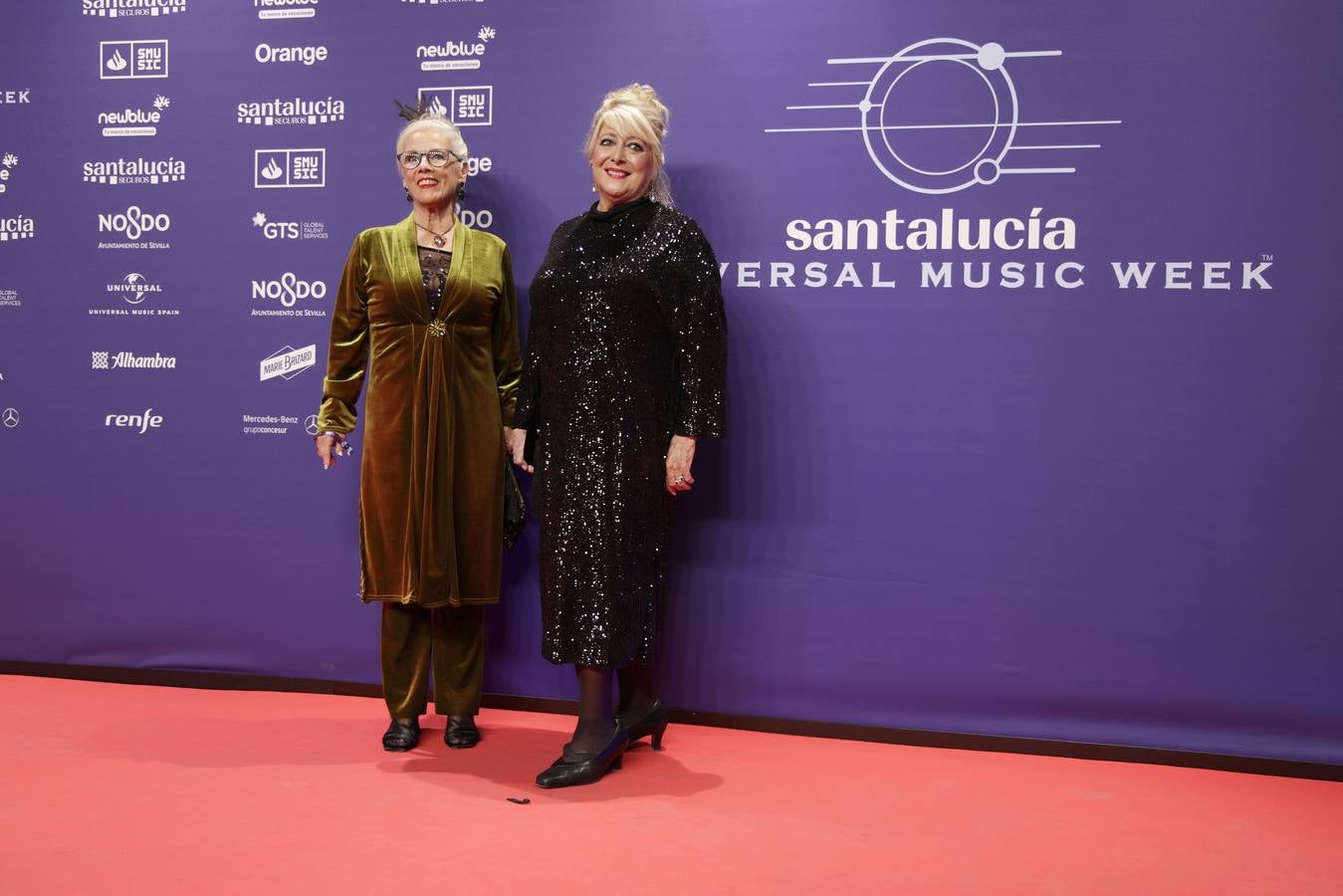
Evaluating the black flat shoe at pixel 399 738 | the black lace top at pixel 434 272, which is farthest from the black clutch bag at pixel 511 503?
the black flat shoe at pixel 399 738

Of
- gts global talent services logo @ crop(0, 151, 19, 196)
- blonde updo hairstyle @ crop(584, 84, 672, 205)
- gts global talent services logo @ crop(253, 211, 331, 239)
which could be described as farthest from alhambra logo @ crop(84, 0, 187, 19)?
blonde updo hairstyle @ crop(584, 84, 672, 205)

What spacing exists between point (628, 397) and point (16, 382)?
244 cm

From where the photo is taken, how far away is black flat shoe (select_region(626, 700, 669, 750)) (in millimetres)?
3359

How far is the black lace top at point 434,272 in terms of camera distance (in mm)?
3404

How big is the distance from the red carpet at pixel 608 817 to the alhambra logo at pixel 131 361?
3.79 feet

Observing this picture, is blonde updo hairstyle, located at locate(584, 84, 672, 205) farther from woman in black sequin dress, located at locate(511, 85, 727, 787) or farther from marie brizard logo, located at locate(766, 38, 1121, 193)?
marie brizard logo, located at locate(766, 38, 1121, 193)

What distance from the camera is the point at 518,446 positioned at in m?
3.45

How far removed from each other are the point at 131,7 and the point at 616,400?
237cm

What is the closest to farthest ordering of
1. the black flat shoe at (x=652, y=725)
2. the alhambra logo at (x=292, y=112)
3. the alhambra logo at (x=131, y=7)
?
the black flat shoe at (x=652, y=725) → the alhambra logo at (x=292, y=112) → the alhambra logo at (x=131, y=7)

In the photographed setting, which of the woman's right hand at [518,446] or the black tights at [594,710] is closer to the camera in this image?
the black tights at [594,710]

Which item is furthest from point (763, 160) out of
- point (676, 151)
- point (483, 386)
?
point (483, 386)

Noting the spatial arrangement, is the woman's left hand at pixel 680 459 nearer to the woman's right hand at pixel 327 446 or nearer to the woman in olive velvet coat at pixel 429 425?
the woman in olive velvet coat at pixel 429 425

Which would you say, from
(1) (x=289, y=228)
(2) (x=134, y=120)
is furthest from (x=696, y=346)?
(2) (x=134, y=120)

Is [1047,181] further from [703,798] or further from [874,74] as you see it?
[703,798]
